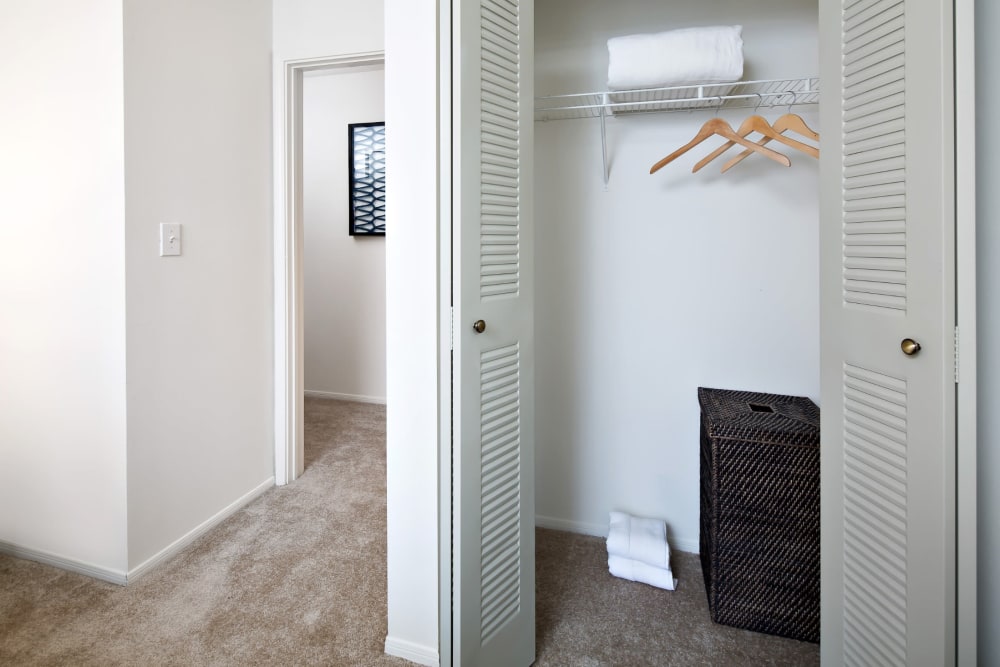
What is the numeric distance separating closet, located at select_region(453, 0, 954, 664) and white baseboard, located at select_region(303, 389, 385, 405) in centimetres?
→ 215

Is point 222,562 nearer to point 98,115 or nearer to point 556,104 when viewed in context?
point 98,115

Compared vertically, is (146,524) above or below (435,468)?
below

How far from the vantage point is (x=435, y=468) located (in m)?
1.44

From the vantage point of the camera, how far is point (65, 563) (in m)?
2.02

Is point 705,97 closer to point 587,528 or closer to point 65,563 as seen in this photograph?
point 587,528

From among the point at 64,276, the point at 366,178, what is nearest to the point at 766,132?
the point at 64,276

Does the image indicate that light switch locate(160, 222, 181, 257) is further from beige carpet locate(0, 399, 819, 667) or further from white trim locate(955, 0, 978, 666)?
white trim locate(955, 0, 978, 666)

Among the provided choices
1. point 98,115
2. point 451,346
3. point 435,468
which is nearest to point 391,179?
point 451,346

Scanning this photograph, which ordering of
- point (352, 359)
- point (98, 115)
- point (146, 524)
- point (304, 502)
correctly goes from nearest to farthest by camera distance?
point (98, 115) < point (146, 524) < point (304, 502) < point (352, 359)

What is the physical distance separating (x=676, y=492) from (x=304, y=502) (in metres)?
1.63

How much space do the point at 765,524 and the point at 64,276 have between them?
2.43 m

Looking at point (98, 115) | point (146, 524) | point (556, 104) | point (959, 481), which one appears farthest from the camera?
point (556, 104)

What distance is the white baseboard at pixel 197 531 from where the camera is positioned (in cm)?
198

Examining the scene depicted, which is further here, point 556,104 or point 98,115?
point 556,104
